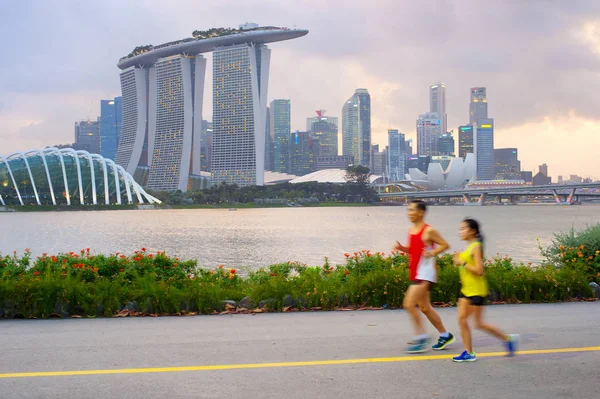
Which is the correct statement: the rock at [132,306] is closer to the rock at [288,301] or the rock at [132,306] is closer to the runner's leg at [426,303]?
the rock at [288,301]

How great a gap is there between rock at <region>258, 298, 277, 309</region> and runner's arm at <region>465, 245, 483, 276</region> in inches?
147

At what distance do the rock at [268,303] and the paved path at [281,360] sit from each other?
1.78 ft

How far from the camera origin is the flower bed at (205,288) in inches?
356

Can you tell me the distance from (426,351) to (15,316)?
231 inches

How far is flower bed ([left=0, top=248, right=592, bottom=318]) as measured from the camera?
9.04 m

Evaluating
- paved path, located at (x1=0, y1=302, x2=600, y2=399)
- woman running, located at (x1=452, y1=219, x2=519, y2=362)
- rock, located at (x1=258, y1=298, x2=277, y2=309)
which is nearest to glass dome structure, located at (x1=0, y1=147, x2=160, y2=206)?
rock, located at (x1=258, y1=298, x2=277, y2=309)

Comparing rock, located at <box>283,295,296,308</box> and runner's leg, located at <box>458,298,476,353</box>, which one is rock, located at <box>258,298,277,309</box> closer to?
rock, located at <box>283,295,296,308</box>

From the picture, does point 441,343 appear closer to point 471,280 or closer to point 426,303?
point 426,303

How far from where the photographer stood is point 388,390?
17.9ft

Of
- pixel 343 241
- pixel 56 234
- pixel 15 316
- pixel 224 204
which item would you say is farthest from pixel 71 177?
pixel 15 316

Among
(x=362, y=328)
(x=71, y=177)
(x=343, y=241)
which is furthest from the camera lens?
(x=71, y=177)

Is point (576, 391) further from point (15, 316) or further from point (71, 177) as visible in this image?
point (71, 177)

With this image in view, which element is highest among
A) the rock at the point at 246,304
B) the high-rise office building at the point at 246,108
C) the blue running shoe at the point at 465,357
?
the high-rise office building at the point at 246,108

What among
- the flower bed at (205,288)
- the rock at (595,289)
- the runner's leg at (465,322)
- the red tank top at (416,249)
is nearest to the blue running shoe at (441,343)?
the runner's leg at (465,322)
